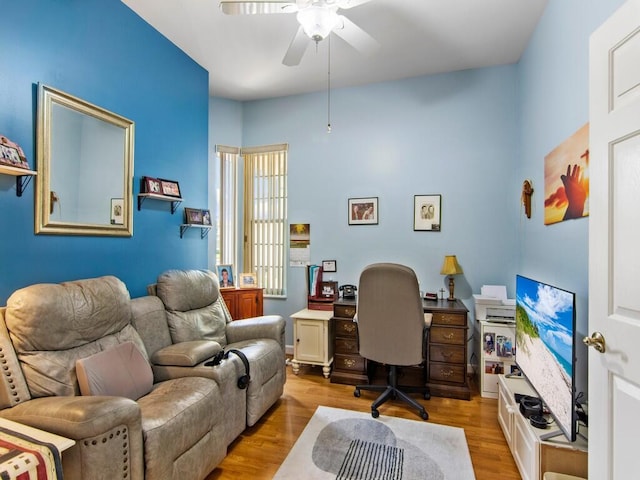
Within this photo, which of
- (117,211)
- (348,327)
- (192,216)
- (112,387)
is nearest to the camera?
(112,387)

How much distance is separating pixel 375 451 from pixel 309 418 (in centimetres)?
61

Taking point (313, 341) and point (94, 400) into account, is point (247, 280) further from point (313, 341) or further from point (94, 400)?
point (94, 400)

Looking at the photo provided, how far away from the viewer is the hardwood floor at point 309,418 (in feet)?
6.53

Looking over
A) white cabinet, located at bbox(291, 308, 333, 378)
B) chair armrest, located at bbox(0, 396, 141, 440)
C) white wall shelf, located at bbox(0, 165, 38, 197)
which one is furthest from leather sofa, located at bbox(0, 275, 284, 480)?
white cabinet, located at bbox(291, 308, 333, 378)

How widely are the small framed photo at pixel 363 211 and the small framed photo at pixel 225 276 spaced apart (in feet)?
4.83

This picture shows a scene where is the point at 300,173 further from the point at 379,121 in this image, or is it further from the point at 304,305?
the point at 304,305

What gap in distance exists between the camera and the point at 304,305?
4.03 m

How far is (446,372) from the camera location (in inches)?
118

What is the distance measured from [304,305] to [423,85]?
9.21 feet

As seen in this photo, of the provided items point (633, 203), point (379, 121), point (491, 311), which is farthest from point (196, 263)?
point (633, 203)

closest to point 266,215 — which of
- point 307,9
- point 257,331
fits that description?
point 257,331

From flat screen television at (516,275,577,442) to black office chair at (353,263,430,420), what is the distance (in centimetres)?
69

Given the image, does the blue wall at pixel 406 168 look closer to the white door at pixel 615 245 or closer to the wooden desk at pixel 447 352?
the wooden desk at pixel 447 352

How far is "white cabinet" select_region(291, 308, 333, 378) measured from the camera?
10.9 ft
